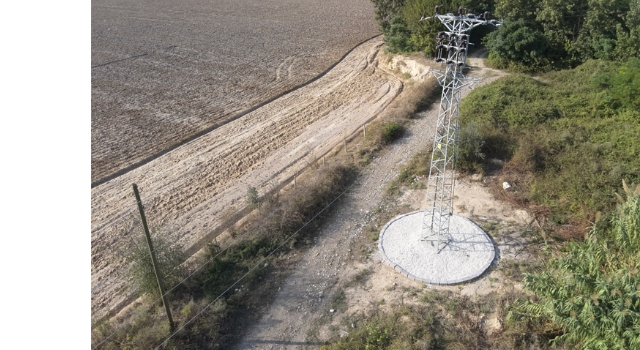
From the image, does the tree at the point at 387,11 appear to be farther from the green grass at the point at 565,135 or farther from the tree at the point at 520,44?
the green grass at the point at 565,135

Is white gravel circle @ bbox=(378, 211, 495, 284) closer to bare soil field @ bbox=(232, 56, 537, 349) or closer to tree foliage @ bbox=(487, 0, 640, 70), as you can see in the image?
bare soil field @ bbox=(232, 56, 537, 349)

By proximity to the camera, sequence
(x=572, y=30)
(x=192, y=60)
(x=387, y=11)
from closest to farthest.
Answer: (x=572, y=30)
(x=192, y=60)
(x=387, y=11)

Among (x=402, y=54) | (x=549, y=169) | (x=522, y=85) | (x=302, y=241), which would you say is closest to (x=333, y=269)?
(x=302, y=241)

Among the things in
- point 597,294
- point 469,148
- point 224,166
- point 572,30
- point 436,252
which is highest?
point 572,30

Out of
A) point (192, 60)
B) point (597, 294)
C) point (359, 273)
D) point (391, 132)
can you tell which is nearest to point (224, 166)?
point (391, 132)

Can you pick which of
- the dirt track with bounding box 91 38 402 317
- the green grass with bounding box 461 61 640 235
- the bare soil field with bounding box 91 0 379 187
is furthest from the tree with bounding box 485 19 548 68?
the bare soil field with bounding box 91 0 379 187

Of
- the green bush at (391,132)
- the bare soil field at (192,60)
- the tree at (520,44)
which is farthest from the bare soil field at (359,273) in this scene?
the tree at (520,44)

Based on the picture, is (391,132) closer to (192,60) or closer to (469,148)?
(469,148)
